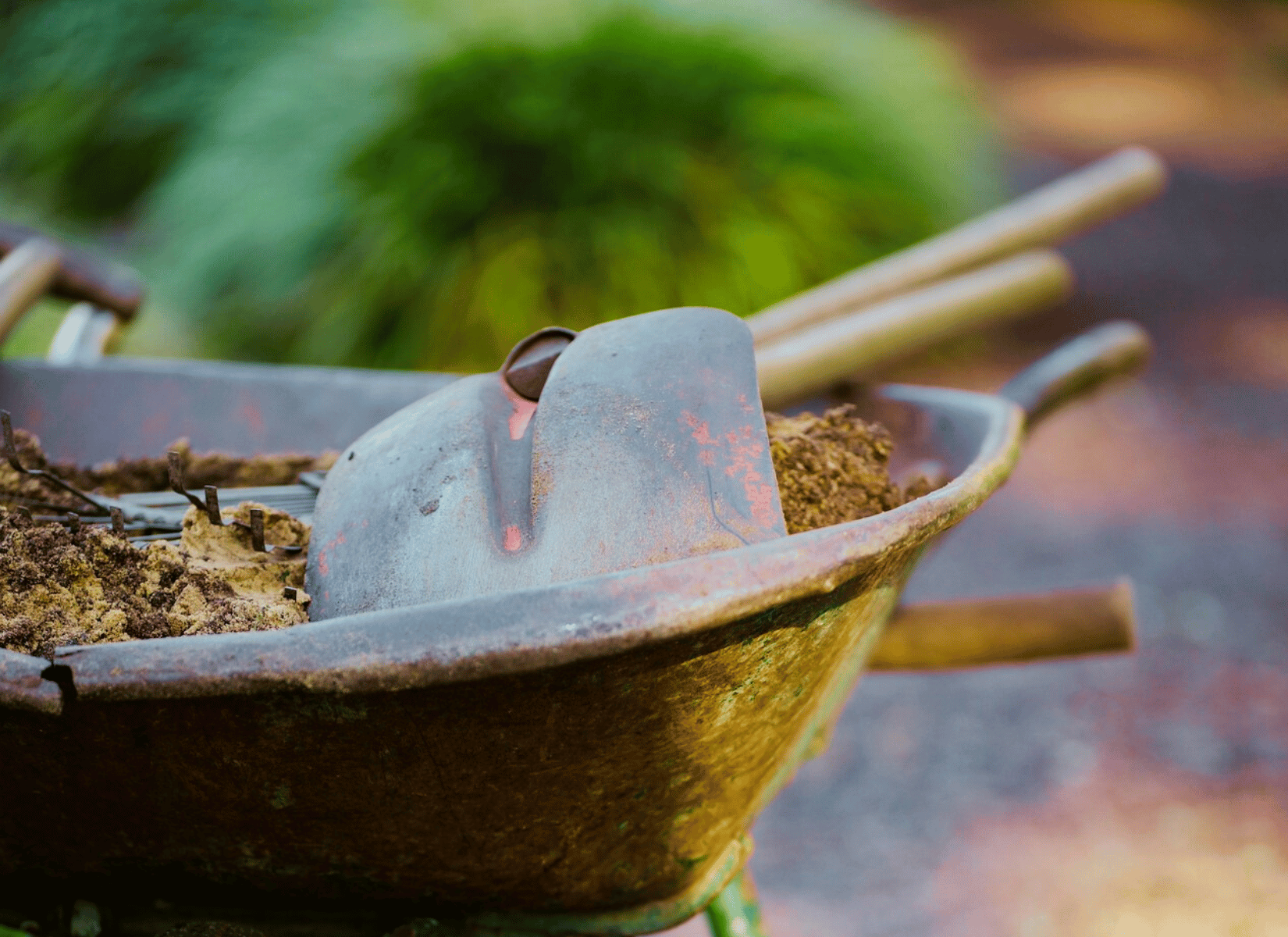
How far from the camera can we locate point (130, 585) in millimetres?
767

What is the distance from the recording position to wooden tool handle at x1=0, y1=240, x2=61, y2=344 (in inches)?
54.9

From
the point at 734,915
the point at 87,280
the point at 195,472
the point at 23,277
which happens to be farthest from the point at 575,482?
the point at 87,280

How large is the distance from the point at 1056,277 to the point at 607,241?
5.21ft

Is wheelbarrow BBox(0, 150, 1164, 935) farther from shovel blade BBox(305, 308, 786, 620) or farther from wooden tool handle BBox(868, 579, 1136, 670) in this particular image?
wooden tool handle BBox(868, 579, 1136, 670)

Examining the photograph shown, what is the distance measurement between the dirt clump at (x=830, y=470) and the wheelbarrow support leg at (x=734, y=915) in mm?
352

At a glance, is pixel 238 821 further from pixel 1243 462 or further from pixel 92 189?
pixel 92 189

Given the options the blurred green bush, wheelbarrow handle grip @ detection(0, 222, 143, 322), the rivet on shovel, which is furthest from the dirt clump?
the blurred green bush

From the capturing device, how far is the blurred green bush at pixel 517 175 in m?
3.04

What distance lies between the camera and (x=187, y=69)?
414 cm

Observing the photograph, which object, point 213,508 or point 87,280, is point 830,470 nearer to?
point 213,508

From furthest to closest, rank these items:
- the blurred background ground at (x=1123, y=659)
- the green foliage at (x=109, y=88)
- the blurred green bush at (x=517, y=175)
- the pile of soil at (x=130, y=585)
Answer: the green foliage at (x=109, y=88) → the blurred green bush at (x=517, y=175) → the blurred background ground at (x=1123, y=659) → the pile of soil at (x=130, y=585)

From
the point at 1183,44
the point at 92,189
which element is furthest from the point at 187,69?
the point at 1183,44

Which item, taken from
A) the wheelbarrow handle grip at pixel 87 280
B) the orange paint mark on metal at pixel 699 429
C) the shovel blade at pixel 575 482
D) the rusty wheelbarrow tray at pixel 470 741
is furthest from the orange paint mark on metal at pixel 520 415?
the wheelbarrow handle grip at pixel 87 280

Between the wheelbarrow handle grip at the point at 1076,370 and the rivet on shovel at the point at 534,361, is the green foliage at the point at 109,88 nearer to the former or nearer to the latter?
the wheelbarrow handle grip at the point at 1076,370
